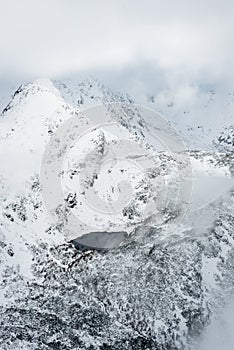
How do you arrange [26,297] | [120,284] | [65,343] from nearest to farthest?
[65,343] → [26,297] → [120,284]

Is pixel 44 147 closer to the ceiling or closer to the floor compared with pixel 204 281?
closer to the ceiling

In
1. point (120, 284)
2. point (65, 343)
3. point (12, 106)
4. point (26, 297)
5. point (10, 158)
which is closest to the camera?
point (65, 343)

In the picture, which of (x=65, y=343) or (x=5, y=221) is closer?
(x=65, y=343)

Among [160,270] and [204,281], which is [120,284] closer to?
[160,270]

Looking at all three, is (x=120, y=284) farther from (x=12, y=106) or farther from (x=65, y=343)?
(x=12, y=106)

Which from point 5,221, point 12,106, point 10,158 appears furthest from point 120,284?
point 12,106

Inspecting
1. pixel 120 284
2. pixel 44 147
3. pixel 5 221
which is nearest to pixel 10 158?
pixel 44 147

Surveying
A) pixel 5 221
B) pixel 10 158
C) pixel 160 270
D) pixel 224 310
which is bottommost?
pixel 224 310
